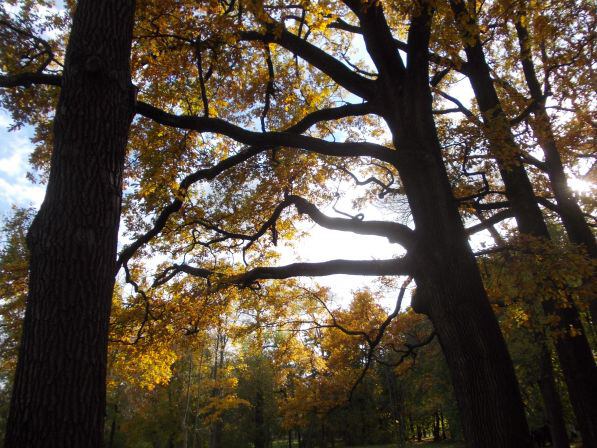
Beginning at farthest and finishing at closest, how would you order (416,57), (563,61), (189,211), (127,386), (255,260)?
(127,386) → (255,260) → (189,211) → (563,61) → (416,57)

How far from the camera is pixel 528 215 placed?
7.61 m

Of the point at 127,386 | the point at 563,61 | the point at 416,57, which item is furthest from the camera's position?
the point at 127,386

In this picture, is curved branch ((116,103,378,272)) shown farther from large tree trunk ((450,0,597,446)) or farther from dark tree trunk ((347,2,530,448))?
large tree trunk ((450,0,597,446))

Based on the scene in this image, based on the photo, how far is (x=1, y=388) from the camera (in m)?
36.5

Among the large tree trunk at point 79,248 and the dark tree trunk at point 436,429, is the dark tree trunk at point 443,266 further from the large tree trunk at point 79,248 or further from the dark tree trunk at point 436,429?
the dark tree trunk at point 436,429

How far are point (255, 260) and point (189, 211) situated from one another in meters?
2.49

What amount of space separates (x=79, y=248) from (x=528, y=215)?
25.6ft

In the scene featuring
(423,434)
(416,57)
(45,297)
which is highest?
(416,57)

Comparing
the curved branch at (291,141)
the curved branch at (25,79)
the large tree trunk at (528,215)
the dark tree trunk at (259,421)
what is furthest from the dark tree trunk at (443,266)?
the dark tree trunk at (259,421)

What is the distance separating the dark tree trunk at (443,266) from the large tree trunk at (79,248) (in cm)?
354

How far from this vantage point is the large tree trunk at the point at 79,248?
2.08 m

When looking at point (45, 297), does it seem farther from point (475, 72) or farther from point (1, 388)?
point (1, 388)

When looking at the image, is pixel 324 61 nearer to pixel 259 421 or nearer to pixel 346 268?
pixel 346 268

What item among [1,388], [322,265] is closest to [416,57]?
[322,265]
